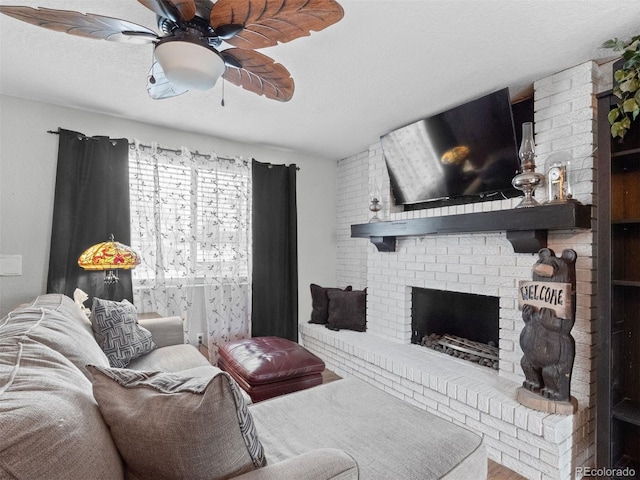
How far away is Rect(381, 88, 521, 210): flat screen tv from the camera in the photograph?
7.51 ft

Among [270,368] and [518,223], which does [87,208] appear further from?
[518,223]

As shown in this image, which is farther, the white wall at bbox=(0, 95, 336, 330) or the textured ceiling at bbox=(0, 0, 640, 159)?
the white wall at bbox=(0, 95, 336, 330)

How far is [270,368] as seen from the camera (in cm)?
230

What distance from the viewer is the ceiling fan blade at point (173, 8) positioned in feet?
3.74

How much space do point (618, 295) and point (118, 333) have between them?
115 inches

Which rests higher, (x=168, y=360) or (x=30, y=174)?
(x=30, y=174)

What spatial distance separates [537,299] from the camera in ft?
6.25

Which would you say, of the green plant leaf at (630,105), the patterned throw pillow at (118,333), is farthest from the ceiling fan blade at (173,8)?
the green plant leaf at (630,105)

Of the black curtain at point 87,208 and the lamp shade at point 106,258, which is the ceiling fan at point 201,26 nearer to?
the lamp shade at point 106,258

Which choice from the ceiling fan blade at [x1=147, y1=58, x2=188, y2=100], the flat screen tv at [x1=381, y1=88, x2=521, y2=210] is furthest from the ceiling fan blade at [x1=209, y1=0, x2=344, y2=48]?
the flat screen tv at [x1=381, y1=88, x2=521, y2=210]

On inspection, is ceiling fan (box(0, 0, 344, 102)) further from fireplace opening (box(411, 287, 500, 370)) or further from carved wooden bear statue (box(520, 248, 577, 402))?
fireplace opening (box(411, 287, 500, 370))

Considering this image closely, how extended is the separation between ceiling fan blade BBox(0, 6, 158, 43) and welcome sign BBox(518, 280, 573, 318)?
2.27 m

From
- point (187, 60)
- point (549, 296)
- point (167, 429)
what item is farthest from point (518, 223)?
point (167, 429)

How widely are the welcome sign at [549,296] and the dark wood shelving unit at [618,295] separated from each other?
0.51ft
